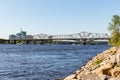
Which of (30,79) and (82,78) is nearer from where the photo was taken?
(82,78)

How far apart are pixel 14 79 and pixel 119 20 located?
31.9m

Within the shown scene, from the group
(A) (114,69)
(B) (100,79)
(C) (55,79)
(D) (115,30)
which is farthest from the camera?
(D) (115,30)

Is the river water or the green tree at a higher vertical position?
the green tree

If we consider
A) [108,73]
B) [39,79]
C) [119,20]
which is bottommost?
[39,79]

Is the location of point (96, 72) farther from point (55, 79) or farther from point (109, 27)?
point (109, 27)

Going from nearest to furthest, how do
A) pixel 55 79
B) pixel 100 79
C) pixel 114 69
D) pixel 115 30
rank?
pixel 100 79
pixel 114 69
pixel 55 79
pixel 115 30

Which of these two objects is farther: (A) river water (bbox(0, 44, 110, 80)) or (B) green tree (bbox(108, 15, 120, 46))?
(B) green tree (bbox(108, 15, 120, 46))

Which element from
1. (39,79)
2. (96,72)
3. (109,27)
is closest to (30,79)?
(39,79)

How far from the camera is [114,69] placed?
19016 millimetres

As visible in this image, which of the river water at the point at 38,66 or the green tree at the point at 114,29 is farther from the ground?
the green tree at the point at 114,29

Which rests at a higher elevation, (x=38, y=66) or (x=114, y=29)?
(x=114, y=29)

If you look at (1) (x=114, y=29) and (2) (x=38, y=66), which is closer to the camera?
(2) (x=38, y=66)

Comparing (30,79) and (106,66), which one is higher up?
(106,66)

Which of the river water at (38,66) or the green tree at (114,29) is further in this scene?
the green tree at (114,29)
